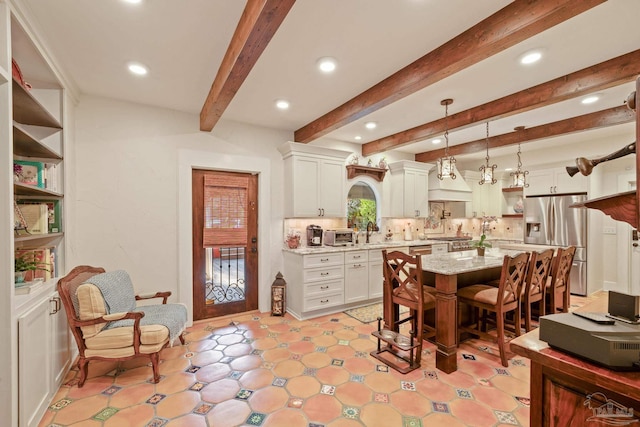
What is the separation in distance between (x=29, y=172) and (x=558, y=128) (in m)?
6.01

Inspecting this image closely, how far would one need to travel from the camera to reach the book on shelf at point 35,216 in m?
2.21

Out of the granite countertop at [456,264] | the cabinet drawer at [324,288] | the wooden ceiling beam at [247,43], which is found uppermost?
the wooden ceiling beam at [247,43]

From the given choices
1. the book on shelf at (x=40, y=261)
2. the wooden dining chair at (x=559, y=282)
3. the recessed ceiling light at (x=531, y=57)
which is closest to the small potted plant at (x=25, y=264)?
the book on shelf at (x=40, y=261)

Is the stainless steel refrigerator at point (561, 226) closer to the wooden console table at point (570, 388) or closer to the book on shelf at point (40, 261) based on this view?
the wooden console table at point (570, 388)

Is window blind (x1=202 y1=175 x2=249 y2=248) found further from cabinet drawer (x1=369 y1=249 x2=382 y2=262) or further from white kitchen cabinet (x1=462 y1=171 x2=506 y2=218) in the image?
white kitchen cabinet (x1=462 y1=171 x2=506 y2=218)

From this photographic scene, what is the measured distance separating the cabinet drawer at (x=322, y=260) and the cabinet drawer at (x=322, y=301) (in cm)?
46

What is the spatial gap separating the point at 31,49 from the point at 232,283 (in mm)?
3078

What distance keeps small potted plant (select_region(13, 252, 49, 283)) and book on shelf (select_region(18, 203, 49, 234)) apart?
0.65 feet

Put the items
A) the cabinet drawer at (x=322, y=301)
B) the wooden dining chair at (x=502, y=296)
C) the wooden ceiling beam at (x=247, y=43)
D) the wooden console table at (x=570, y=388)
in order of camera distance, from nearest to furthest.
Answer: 1. the wooden console table at (x=570, y=388)
2. the wooden ceiling beam at (x=247, y=43)
3. the wooden dining chair at (x=502, y=296)
4. the cabinet drawer at (x=322, y=301)

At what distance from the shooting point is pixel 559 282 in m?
3.34

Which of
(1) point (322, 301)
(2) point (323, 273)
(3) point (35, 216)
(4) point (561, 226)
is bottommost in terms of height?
(1) point (322, 301)

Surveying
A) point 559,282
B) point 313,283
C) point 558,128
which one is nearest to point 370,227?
point 313,283

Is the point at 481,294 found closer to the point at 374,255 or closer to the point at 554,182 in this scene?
the point at 374,255

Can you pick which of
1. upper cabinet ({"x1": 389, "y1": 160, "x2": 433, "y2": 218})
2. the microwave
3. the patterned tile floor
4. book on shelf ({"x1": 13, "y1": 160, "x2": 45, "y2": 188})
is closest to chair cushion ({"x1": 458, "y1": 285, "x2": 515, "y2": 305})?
the patterned tile floor
